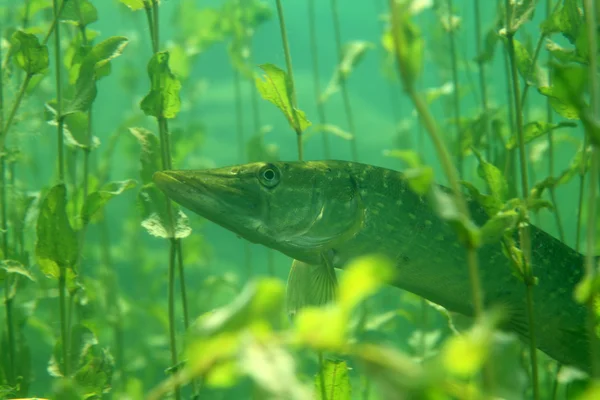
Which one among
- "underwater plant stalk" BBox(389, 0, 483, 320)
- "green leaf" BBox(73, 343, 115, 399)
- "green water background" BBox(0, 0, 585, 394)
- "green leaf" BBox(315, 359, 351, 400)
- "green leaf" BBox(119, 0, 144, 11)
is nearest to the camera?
"underwater plant stalk" BBox(389, 0, 483, 320)

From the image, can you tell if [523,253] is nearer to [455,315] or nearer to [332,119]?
[455,315]

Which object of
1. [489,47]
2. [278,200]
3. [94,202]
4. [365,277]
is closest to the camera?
[365,277]

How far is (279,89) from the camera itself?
1839 mm

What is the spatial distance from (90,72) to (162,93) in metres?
0.23

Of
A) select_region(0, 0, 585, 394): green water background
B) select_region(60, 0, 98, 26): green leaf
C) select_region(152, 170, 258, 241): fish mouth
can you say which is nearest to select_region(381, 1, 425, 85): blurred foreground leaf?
select_region(152, 170, 258, 241): fish mouth

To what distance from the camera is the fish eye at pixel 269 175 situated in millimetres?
1992

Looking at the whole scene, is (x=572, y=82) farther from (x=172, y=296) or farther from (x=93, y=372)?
(x=93, y=372)

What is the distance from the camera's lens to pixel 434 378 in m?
0.61

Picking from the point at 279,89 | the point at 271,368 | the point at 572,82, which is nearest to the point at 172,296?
the point at 279,89

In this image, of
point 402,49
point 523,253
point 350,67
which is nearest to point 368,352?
point 402,49

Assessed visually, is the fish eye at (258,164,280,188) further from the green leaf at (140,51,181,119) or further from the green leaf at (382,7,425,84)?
the green leaf at (382,7,425,84)

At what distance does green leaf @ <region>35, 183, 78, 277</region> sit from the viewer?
1.50m

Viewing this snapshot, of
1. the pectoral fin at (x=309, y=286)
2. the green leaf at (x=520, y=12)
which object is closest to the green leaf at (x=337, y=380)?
the pectoral fin at (x=309, y=286)

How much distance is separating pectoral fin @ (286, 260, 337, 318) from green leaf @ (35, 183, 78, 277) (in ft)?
2.76
